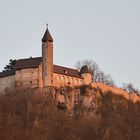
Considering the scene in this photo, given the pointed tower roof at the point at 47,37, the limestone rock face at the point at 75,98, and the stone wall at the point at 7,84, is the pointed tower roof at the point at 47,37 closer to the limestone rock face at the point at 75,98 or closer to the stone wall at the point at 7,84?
the stone wall at the point at 7,84

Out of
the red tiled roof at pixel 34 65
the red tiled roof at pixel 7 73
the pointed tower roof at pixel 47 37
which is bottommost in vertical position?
the red tiled roof at pixel 7 73

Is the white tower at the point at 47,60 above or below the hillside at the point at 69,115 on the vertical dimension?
above

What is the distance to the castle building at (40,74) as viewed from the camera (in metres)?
90.0

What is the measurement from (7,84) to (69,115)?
774cm

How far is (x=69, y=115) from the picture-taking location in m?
89.1

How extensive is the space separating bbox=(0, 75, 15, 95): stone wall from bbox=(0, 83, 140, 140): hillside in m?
1.89

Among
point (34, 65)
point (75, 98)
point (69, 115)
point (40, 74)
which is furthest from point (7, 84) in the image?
point (69, 115)

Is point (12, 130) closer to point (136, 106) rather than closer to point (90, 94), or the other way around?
point (90, 94)

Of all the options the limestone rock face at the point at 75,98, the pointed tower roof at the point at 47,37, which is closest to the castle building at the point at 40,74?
the pointed tower roof at the point at 47,37

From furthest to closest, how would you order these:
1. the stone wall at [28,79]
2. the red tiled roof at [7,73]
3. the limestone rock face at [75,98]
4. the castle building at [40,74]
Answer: the red tiled roof at [7,73]
the limestone rock face at [75,98]
the castle building at [40,74]
the stone wall at [28,79]

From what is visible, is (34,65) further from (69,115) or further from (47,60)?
(69,115)

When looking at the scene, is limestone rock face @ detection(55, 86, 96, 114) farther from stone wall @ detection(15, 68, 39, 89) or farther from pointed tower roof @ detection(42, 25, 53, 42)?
pointed tower roof @ detection(42, 25, 53, 42)

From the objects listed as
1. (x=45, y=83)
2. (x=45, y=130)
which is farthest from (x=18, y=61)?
(x=45, y=130)

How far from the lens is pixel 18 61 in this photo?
9238 centimetres
